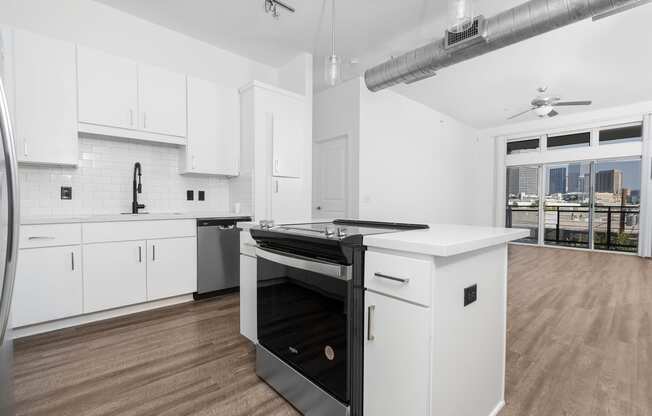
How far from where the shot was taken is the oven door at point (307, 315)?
1.27m

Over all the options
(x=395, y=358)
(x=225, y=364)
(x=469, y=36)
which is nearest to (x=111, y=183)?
(x=225, y=364)

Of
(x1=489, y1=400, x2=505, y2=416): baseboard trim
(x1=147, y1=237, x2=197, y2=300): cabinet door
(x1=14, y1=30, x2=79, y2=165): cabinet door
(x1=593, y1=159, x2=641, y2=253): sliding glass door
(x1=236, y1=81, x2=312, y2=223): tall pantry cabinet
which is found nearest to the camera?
(x1=489, y1=400, x2=505, y2=416): baseboard trim

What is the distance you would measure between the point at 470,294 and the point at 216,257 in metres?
2.70

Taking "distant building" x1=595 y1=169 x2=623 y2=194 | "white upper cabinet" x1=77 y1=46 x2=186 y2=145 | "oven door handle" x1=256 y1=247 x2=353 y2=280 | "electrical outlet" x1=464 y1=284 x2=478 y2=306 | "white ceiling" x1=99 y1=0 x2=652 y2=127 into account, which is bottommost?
"electrical outlet" x1=464 y1=284 x2=478 y2=306

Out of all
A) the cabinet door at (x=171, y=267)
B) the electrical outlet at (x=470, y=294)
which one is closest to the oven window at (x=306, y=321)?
the electrical outlet at (x=470, y=294)

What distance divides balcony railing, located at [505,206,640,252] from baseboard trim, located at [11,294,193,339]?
22.8ft

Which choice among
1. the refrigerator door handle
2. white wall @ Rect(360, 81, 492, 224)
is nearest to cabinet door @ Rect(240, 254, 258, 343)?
the refrigerator door handle

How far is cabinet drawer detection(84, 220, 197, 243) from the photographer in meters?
2.57

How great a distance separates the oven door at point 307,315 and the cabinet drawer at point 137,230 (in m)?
1.66

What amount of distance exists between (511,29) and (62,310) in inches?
174

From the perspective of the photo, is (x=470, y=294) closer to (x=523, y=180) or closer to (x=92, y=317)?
(x=92, y=317)

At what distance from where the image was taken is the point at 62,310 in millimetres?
2420

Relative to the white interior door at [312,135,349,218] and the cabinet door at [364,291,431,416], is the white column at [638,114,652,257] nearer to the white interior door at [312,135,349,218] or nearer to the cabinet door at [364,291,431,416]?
the white interior door at [312,135,349,218]

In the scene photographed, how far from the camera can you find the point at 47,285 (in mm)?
2352
